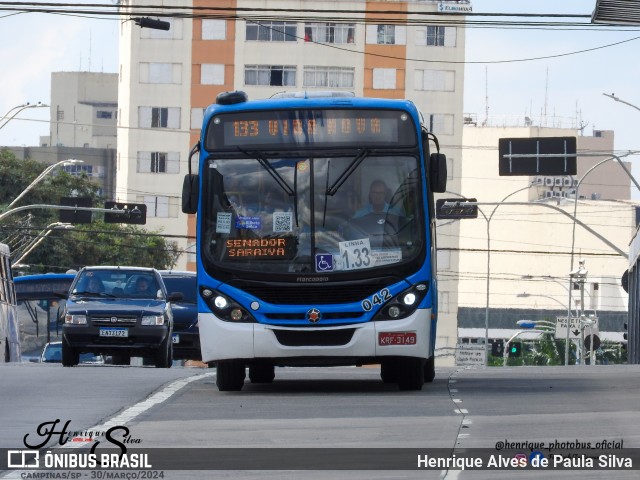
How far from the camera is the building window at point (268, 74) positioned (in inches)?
3989

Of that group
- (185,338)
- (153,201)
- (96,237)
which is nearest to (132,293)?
(185,338)

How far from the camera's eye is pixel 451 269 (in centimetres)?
10394

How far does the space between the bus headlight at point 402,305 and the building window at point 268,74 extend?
83.1 meters

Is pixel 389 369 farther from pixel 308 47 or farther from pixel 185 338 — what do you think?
pixel 308 47

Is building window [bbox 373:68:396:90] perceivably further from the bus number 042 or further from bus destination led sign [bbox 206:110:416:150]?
the bus number 042

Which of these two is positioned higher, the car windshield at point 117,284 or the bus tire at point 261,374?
the car windshield at point 117,284

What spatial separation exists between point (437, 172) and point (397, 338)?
1.87 metres

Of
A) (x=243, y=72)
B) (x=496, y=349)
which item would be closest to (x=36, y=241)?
(x=243, y=72)

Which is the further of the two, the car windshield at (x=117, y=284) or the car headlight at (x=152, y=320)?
the car windshield at (x=117, y=284)

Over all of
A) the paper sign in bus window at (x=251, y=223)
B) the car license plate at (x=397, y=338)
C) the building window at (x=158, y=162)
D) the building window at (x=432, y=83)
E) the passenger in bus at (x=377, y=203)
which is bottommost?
the car license plate at (x=397, y=338)

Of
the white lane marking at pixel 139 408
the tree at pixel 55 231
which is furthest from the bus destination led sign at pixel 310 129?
the tree at pixel 55 231

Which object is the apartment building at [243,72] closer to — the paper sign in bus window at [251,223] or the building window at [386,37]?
the building window at [386,37]

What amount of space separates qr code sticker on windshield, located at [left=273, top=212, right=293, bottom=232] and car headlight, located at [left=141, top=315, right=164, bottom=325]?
9571 millimetres

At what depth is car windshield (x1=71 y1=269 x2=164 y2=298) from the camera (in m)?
28.6
